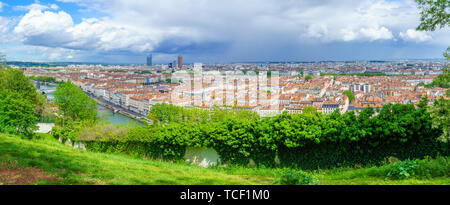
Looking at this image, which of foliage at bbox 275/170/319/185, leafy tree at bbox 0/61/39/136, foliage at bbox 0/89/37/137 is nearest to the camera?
foliage at bbox 275/170/319/185

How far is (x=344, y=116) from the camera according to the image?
22.2 feet

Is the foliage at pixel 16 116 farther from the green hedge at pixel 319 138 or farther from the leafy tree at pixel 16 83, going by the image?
the green hedge at pixel 319 138

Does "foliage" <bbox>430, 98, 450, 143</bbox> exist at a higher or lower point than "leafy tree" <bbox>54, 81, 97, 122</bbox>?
higher

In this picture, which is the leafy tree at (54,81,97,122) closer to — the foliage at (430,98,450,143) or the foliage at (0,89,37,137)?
the foliage at (0,89,37,137)

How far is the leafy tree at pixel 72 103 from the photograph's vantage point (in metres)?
18.8

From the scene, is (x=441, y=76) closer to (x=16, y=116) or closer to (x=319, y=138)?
(x=319, y=138)

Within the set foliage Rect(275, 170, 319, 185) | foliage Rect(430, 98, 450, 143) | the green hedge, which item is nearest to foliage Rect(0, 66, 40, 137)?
the green hedge

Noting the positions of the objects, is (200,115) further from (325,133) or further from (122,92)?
(122,92)

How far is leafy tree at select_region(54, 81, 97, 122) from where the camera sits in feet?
61.6

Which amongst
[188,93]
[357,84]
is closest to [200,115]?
[188,93]

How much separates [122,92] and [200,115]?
128 ft

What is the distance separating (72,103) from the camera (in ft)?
61.7

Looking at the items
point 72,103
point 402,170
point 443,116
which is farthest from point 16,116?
point 443,116

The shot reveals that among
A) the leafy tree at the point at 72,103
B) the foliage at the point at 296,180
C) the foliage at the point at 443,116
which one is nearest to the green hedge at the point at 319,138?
the foliage at the point at 443,116
